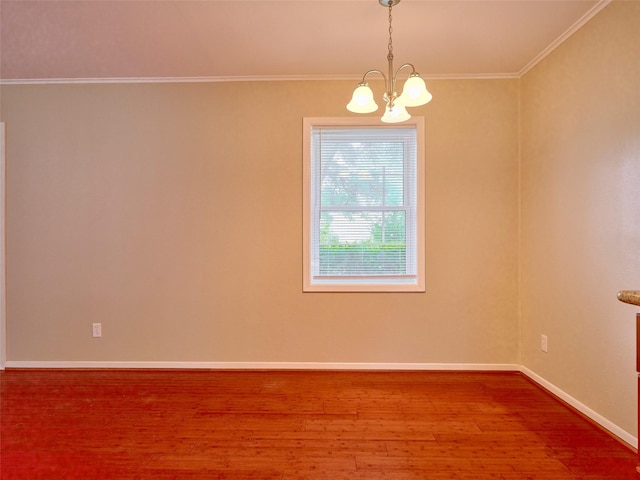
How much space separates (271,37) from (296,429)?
269 centimetres

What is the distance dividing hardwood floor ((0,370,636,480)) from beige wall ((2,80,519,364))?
1.06 ft

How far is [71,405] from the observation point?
7.80 feet

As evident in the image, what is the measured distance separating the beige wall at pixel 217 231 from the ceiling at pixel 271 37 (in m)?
0.19

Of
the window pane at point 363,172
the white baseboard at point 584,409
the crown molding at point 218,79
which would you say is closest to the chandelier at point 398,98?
the window pane at point 363,172

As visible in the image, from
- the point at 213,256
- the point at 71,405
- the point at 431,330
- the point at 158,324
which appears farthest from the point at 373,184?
the point at 71,405

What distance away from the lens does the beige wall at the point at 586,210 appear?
1.92 m

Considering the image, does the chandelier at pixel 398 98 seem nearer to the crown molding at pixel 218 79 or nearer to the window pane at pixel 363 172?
the window pane at pixel 363 172

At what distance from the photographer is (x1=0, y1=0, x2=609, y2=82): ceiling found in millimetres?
2086

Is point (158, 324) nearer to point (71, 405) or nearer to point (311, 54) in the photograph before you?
point (71, 405)

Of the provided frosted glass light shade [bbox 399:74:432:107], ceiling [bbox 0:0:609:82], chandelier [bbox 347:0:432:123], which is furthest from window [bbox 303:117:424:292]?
frosted glass light shade [bbox 399:74:432:107]

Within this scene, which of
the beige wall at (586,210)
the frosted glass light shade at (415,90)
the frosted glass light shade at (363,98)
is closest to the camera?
the frosted glass light shade at (415,90)

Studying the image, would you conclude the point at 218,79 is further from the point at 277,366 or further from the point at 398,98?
the point at 277,366

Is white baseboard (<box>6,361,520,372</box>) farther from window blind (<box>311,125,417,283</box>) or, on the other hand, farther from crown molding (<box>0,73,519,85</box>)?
crown molding (<box>0,73,519,85</box>)

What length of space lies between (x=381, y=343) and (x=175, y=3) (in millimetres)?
2968
